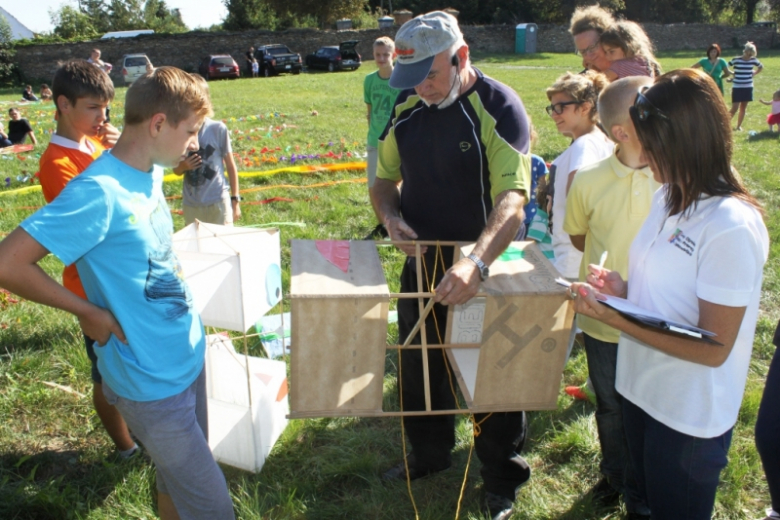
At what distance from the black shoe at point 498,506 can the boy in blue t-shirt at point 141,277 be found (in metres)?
1.15

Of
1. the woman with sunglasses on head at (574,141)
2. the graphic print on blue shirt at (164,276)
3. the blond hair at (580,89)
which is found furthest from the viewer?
the blond hair at (580,89)

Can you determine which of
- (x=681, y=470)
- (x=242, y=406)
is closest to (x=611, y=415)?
(x=681, y=470)

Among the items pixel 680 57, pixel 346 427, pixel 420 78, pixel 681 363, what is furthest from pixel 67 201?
pixel 680 57

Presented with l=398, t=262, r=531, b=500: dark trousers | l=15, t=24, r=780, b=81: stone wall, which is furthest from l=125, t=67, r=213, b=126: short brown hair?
l=15, t=24, r=780, b=81: stone wall

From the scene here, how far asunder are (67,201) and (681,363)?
175cm

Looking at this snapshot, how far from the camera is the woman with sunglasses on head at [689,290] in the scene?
1.59 metres

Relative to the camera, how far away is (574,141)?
10.8 feet

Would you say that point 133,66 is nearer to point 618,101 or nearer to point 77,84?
point 77,84

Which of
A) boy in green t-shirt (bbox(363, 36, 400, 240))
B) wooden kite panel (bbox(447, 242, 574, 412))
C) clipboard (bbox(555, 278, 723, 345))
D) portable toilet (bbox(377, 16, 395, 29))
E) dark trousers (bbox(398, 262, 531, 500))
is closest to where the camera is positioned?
clipboard (bbox(555, 278, 723, 345))

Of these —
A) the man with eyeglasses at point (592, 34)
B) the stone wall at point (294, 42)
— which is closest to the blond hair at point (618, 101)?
the man with eyeglasses at point (592, 34)

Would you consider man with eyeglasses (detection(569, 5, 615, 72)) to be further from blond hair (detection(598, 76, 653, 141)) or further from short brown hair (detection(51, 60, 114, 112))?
short brown hair (detection(51, 60, 114, 112))

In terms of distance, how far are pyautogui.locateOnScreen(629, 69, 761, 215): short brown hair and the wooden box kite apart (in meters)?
0.51

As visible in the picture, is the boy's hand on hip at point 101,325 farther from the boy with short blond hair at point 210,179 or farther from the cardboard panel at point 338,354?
the boy with short blond hair at point 210,179

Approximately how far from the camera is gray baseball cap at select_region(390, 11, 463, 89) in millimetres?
2357
